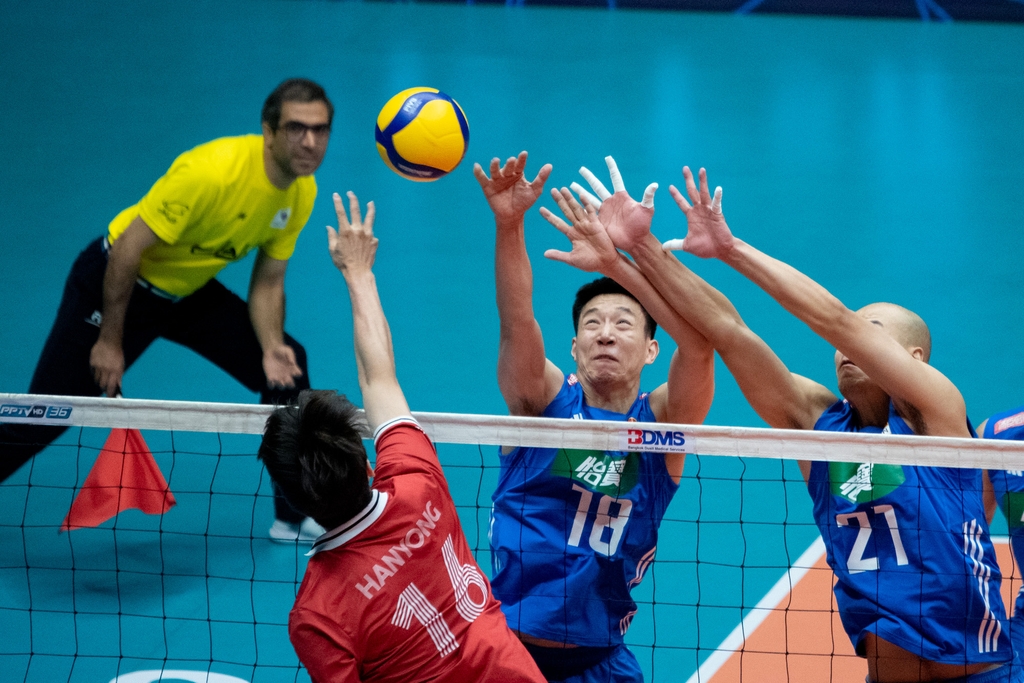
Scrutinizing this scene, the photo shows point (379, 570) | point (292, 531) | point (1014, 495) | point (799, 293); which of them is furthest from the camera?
point (292, 531)

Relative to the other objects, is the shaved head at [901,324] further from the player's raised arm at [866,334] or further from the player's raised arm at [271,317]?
the player's raised arm at [271,317]

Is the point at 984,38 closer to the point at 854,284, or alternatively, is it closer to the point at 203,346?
the point at 854,284

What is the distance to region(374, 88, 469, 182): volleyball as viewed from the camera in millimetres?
4199

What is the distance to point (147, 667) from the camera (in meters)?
4.34

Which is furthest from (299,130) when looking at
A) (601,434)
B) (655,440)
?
(655,440)

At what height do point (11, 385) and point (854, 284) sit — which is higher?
point (854, 284)

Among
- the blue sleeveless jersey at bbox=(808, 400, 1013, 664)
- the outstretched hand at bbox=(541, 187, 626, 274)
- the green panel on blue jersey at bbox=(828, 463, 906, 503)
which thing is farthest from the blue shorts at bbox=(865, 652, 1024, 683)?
the outstretched hand at bbox=(541, 187, 626, 274)

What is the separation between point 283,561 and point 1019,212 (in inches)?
253

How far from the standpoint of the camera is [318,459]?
242 cm

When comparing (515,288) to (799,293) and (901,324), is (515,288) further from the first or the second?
(901,324)

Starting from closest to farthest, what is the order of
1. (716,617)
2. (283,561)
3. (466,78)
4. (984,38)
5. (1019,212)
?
(716,617)
(283,561)
(1019,212)
(466,78)
(984,38)

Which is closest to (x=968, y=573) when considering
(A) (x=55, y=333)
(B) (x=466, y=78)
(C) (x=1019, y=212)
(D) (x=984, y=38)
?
(A) (x=55, y=333)

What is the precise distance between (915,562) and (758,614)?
161 cm

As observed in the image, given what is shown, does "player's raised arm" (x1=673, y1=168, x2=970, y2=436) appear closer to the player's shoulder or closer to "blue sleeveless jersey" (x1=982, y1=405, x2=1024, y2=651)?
"blue sleeveless jersey" (x1=982, y1=405, x2=1024, y2=651)
